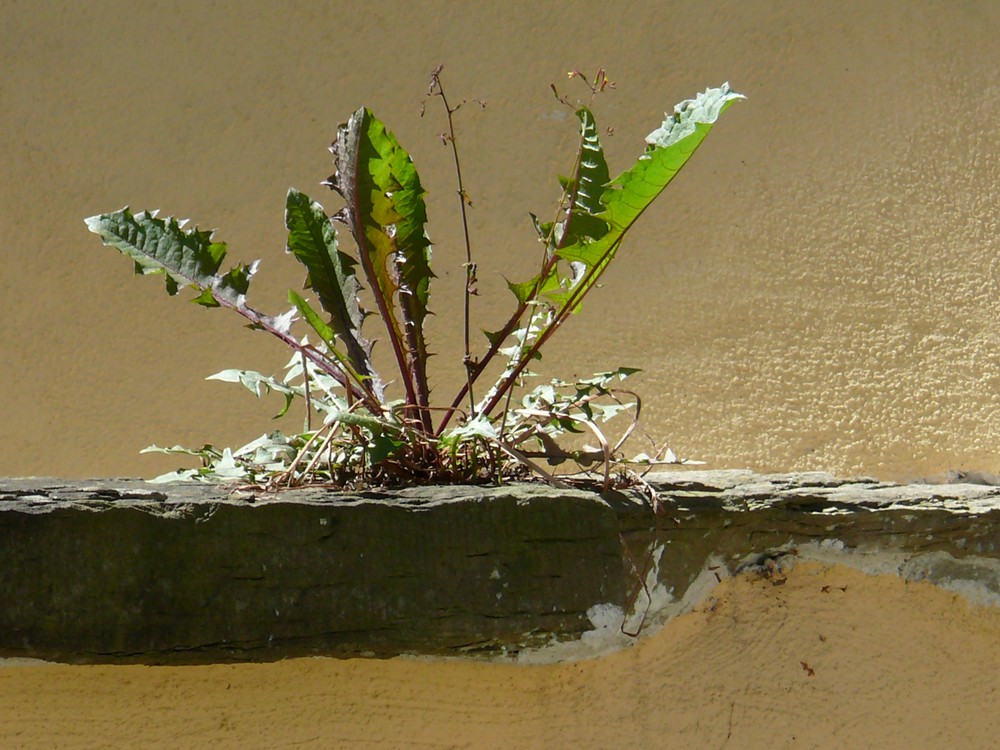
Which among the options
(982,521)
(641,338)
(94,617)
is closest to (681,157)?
(982,521)

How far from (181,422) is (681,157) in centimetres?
132

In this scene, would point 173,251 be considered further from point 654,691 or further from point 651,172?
point 654,691

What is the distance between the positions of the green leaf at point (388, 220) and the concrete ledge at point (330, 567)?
0.72ft

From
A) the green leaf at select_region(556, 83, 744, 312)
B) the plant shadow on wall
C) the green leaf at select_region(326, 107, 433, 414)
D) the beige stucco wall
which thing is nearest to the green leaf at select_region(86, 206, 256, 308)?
the plant shadow on wall

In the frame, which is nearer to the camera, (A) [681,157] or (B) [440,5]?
(A) [681,157]

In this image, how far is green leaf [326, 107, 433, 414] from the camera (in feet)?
4.17

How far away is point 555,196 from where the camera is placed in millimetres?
2262

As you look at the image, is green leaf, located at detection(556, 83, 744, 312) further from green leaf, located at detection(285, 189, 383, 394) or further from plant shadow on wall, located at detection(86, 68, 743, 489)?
green leaf, located at detection(285, 189, 383, 394)

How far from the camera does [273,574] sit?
110 cm

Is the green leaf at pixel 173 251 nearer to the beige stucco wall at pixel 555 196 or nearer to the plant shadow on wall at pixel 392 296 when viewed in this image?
the plant shadow on wall at pixel 392 296

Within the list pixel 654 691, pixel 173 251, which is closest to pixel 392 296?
pixel 173 251

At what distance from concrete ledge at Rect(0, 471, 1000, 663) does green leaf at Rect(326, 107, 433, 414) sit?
219mm

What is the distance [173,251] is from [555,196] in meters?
1.08

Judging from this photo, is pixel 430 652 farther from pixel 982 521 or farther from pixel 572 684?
pixel 982 521
